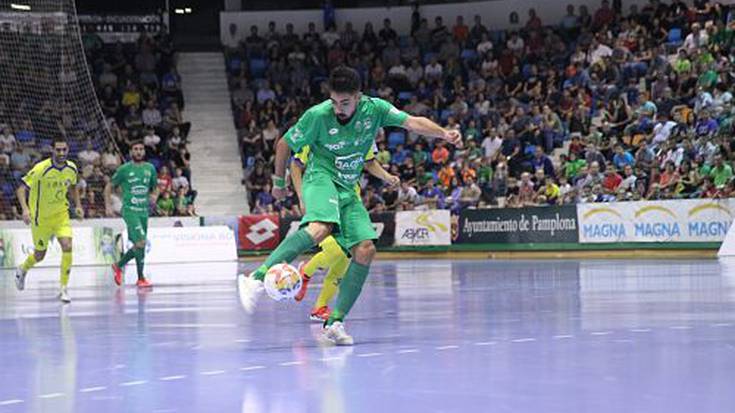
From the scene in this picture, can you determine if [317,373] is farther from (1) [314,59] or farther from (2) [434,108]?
(1) [314,59]

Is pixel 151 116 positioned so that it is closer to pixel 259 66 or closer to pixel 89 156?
pixel 259 66

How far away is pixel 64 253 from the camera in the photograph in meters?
18.0

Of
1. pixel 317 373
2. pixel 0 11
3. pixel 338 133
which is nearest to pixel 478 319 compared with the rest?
pixel 338 133

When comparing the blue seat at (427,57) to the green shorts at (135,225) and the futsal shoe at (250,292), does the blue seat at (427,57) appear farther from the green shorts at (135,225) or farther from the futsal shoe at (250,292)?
the futsal shoe at (250,292)

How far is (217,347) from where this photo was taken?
10.3 m

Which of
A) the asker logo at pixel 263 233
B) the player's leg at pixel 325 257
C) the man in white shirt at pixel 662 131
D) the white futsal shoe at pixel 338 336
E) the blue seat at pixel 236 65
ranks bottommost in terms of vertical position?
the white futsal shoe at pixel 338 336

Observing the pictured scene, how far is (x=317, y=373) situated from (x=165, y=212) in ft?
92.6

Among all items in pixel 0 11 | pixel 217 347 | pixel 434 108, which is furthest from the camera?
pixel 434 108

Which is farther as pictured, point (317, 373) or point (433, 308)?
point (433, 308)

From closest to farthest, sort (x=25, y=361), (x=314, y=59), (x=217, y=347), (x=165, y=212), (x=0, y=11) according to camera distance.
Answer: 1. (x=25, y=361)
2. (x=217, y=347)
3. (x=0, y=11)
4. (x=165, y=212)
5. (x=314, y=59)

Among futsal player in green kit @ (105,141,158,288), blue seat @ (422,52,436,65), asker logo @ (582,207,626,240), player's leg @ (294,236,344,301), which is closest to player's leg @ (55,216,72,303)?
futsal player in green kit @ (105,141,158,288)

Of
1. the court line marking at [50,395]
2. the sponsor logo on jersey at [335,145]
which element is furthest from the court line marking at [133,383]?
the sponsor logo on jersey at [335,145]

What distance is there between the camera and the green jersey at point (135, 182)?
21.2m

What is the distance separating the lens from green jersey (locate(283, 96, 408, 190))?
10633mm
